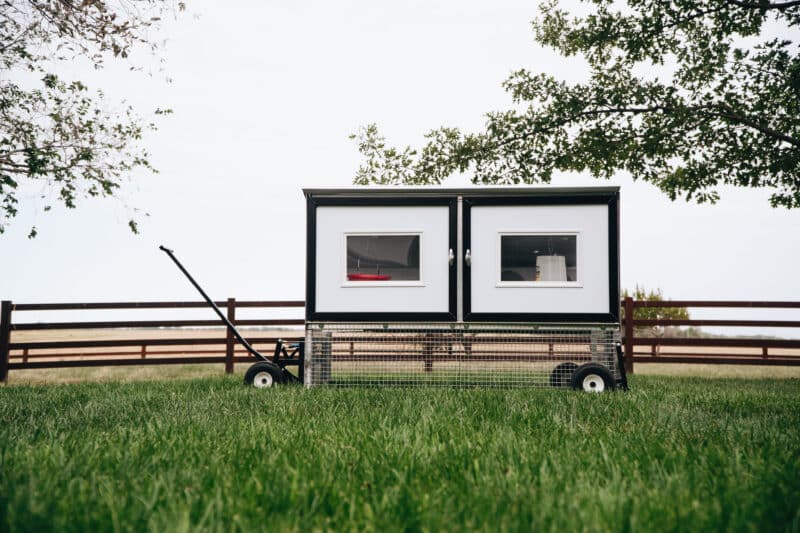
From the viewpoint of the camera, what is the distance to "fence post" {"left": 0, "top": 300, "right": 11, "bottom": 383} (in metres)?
10.6

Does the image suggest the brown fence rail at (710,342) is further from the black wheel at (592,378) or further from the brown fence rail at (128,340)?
the brown fence rail at (128,340)

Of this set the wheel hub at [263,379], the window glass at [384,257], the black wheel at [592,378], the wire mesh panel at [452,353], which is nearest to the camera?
the black wheel at [592,378]

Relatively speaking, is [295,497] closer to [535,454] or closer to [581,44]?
[535,454]

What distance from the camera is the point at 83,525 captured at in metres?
1.81

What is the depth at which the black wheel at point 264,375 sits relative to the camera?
6738 mm

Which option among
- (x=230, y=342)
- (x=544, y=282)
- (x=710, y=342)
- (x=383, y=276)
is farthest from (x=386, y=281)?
(x=710, y=342)

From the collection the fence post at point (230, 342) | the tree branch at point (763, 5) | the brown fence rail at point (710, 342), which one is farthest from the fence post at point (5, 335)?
the tree branch at point (763, 5)

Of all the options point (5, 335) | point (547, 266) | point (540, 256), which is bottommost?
point (5, 335)

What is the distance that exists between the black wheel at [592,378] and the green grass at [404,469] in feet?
5.36

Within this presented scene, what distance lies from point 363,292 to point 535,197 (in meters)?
2.26

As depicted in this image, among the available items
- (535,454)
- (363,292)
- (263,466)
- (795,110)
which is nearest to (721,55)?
(795,110)

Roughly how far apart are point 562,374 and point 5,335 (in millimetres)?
9977

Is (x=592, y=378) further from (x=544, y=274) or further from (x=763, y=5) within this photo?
(x=763, y=5)

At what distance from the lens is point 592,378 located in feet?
20.7
